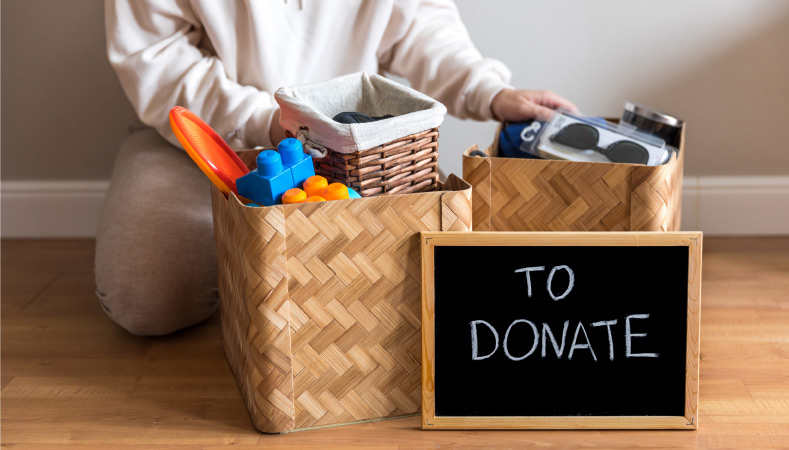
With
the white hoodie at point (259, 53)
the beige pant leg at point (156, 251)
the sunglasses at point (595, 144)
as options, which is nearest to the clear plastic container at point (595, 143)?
the sunglasses at point (595, 144)

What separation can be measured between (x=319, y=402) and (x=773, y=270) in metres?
0.92

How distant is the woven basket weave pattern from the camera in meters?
0.87

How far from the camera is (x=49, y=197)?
163 cm

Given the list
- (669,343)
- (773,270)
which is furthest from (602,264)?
(773,270)

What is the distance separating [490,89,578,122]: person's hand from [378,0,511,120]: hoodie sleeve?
1.1 inches

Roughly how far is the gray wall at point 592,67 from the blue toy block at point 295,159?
739mm

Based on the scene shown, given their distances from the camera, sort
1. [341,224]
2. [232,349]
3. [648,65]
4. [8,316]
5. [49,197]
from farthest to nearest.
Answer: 1. [49,197]
2. [648,65]
3. [8,316]
4. [232,349]
5. [341,224]

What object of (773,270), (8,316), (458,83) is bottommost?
(773,270)

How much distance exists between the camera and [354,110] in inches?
40.6

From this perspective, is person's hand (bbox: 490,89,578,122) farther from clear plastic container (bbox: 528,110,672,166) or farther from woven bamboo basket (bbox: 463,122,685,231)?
woven bamboo basket (bbox: 463,122,685,231)

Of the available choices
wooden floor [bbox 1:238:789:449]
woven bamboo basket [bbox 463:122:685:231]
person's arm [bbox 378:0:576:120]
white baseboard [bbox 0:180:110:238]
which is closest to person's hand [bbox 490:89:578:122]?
person's arm [bbox 378:0:576:120]

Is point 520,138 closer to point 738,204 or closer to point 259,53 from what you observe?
point 259,53

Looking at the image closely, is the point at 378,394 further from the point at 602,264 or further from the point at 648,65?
the point at 648,65

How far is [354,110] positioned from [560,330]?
1.28 feet
